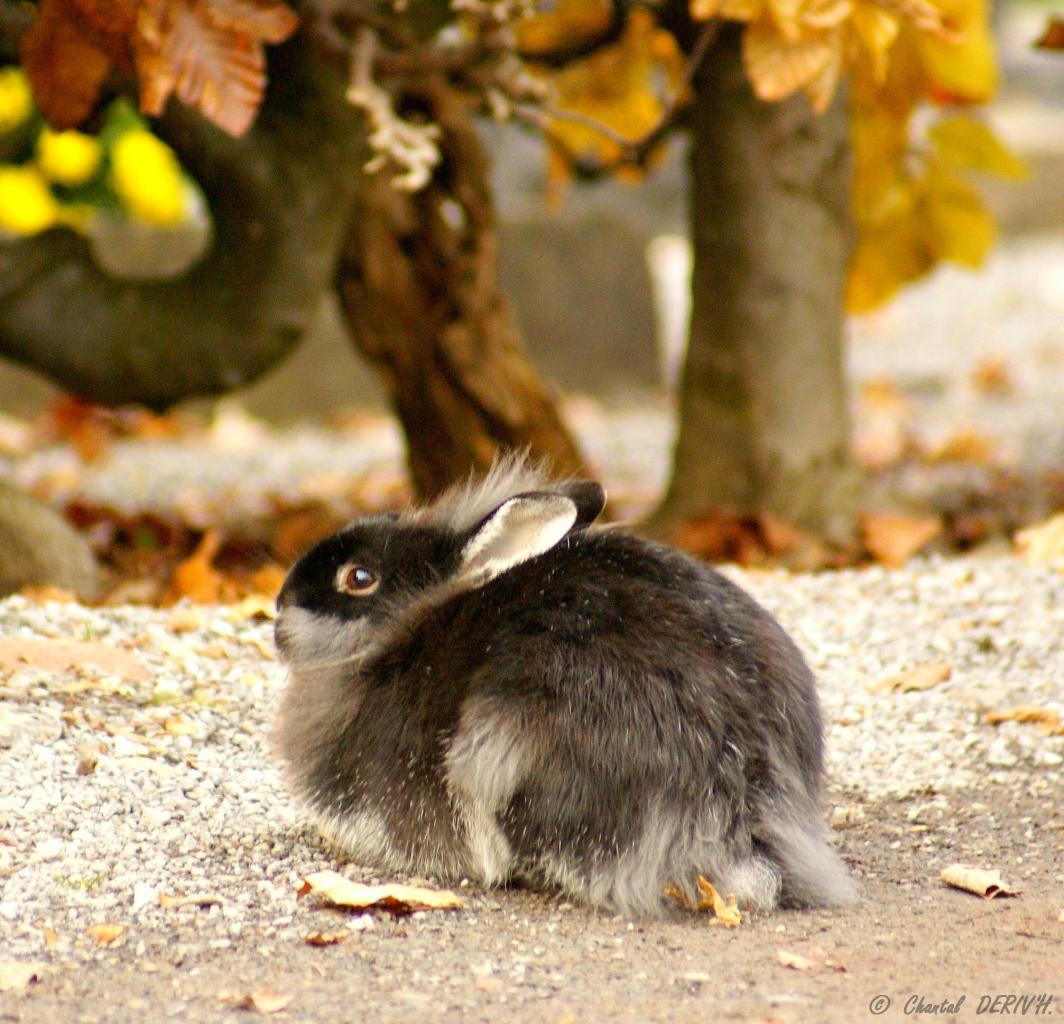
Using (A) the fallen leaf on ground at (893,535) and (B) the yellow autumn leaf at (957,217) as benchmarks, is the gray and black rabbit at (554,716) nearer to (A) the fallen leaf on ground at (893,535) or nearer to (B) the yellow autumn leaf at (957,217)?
(A) the fallen leaf on ground at (893,535)

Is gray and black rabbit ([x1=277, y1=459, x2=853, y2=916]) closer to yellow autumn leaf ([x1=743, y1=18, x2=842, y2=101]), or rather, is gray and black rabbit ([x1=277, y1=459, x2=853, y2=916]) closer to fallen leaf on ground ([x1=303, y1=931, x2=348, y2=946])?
fallen leaf on ground ([x1=303, y1=931, x2=348, y2=946])

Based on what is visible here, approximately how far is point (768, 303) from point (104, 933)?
3.53 m

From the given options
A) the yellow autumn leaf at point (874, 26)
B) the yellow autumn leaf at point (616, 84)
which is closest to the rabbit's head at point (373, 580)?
the yellow autumn leaf at point (874, 26)

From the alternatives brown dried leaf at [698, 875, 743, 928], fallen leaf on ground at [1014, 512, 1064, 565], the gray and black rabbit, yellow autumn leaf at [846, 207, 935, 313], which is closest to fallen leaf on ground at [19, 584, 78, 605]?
the gray and black rabbit

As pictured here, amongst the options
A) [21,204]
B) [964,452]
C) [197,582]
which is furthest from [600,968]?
[21,204]

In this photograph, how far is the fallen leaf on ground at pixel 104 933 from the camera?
2617 mm

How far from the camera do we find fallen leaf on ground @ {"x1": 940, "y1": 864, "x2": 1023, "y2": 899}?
2926mm

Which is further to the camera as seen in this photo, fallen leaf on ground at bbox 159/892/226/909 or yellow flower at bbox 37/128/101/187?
yellow flower at bbox 37/128/101/187

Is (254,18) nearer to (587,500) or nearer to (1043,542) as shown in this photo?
(587,500)

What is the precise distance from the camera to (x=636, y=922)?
2.80m

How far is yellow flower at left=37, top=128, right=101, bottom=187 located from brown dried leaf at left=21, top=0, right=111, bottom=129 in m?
5.00

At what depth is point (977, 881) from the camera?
294 centimetres

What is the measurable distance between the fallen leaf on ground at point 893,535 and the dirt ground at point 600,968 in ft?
7.94

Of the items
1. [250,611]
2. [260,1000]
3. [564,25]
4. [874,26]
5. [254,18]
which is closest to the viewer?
[260,1000]
